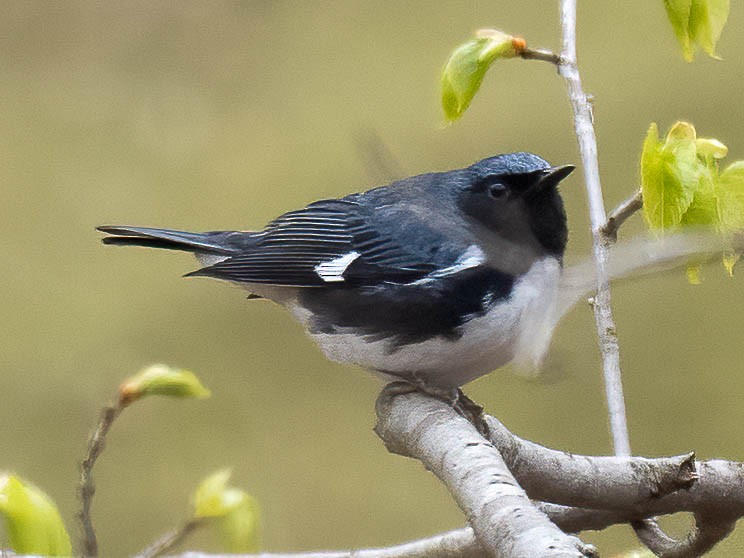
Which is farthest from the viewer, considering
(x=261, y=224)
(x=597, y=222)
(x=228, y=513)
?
(x=261, y=224)

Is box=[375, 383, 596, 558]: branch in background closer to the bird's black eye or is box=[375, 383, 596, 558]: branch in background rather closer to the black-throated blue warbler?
the black-throated blue warbler

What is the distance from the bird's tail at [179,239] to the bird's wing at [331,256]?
26 millimetres

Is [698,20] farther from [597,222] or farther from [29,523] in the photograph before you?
[29,523]

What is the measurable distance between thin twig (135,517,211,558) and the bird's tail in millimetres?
291

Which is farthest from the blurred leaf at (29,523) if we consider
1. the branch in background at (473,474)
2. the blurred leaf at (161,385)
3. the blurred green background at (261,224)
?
the blurred green background at (261,224)

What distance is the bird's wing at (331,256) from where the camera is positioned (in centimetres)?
111

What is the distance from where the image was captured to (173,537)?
0.94 metres

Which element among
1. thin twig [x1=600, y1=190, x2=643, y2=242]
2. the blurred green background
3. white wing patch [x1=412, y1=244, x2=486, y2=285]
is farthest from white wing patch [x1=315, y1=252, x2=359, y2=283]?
the blurred green background

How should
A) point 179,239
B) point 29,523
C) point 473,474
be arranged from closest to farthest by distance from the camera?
point 473,474
point 29,523
point 179,239

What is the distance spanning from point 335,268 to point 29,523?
0.47 m

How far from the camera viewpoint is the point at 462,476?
67 cm

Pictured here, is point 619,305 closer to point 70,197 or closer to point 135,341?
point 135,341

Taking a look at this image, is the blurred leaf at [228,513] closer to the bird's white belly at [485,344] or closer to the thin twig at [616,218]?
the bird's white belly at [485,344]

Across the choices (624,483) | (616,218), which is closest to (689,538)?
(624,483)
